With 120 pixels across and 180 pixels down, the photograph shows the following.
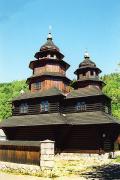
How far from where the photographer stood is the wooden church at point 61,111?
2659 centimetres

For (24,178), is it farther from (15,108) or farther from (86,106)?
(15,108)

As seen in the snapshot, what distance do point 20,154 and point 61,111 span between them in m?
11.7

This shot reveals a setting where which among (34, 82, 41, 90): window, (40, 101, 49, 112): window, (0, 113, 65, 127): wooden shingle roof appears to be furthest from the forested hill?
(0, 113, 65, 127): wooden shingle roof

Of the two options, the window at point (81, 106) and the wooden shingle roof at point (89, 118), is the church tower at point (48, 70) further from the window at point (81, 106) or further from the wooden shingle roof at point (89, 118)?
the wooden shingle roof at point (89, 118)

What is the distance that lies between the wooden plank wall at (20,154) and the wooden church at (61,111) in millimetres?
6968

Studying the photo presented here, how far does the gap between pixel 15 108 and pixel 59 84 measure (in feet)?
18.9

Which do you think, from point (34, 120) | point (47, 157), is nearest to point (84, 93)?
point (34, 120)

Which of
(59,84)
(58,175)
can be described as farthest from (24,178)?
(59,84)

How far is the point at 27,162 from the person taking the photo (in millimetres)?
17719

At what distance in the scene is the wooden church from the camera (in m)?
26.6

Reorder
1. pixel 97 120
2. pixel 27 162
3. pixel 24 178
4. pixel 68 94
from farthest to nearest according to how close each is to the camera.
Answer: pixel 68 94 → pixel 97 120 → pixel 27 162 → pixel 24 178

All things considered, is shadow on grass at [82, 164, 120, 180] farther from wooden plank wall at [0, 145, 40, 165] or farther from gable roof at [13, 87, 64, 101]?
gable roof at [13, 87, 64, 101]

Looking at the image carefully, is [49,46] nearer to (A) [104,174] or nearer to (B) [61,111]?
(B) [61,111]

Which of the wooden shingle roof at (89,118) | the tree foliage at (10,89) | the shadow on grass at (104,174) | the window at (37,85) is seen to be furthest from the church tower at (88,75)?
the tree foliage at (10,89)
